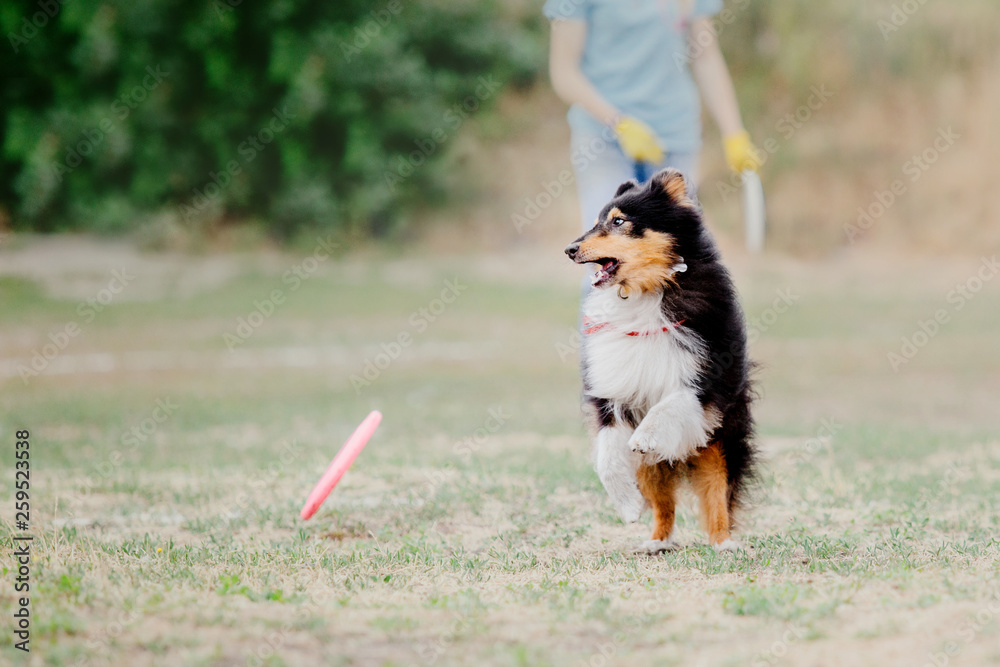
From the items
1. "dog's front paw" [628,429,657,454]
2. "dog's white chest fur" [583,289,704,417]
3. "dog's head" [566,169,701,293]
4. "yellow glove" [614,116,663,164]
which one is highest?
"yellow glove" [614,116,663,164]

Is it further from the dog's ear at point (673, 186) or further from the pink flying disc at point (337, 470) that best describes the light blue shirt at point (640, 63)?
the pink flying disc at point (337, 470)

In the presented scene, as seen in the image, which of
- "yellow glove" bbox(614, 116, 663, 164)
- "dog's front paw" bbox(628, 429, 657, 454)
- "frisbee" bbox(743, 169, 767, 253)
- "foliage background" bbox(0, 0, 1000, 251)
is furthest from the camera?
"foliage background" bbox(0, 0, 1000, 251)

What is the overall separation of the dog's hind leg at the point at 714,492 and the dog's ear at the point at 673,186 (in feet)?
3.16

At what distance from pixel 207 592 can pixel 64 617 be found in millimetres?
523

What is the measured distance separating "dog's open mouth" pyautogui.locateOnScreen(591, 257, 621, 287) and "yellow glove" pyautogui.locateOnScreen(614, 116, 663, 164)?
4.76 ft

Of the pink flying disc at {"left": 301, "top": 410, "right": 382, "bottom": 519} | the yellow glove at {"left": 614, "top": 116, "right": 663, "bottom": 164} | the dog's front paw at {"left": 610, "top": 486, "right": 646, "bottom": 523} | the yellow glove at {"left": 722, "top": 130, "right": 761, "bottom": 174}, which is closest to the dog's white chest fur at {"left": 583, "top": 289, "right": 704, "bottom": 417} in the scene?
the dog's front paw at {"left": 610, "top": 486, "right": 646, "bottom": 523}

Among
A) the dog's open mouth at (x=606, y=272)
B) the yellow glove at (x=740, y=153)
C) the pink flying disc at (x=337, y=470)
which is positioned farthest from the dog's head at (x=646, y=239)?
the yellow glove at (x=740, y=153)

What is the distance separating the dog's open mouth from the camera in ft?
13.7

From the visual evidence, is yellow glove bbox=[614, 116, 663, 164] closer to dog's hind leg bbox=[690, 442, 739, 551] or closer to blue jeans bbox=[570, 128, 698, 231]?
blue jeans bbox=[570, 128, 698, 231]

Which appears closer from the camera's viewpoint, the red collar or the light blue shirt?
the red collar

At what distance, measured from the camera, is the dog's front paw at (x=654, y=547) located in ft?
14.5

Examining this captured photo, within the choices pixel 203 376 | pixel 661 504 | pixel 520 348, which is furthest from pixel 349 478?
pixel 520 348

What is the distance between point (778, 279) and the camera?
19172 mm

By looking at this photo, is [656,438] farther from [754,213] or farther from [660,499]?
[754,213]
